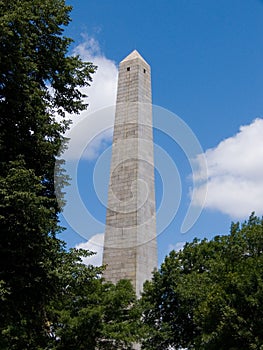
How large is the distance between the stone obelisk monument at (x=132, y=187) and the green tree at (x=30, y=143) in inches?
308

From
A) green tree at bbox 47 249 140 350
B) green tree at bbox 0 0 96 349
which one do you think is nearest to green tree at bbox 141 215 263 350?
green tree at bbox 47 249 140 350

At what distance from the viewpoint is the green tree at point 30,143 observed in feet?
37.2

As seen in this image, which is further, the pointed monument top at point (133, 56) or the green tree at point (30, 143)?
the pointed monument top at point (133, 56)

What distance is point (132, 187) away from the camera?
76.2 ft

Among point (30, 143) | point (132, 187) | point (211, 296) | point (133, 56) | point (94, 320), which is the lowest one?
point (94, 320)

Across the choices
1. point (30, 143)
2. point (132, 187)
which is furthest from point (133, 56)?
point (30, 143)

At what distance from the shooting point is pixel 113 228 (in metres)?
23.1

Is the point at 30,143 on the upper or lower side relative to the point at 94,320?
upper

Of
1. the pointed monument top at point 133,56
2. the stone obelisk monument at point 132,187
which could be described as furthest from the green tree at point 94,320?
the pointed monument top at point 133,56

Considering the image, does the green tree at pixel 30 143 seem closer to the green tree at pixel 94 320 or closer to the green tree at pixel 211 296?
the green tree at pixel 94 320

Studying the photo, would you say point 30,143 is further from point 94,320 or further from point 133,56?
point 133,56

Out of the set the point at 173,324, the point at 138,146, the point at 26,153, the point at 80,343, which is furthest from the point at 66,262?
the point at 138,146

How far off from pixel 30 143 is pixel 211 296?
8.62 meters

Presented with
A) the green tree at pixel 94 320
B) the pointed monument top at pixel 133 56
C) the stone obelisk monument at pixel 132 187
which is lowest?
the green tree at pixel 94 320
